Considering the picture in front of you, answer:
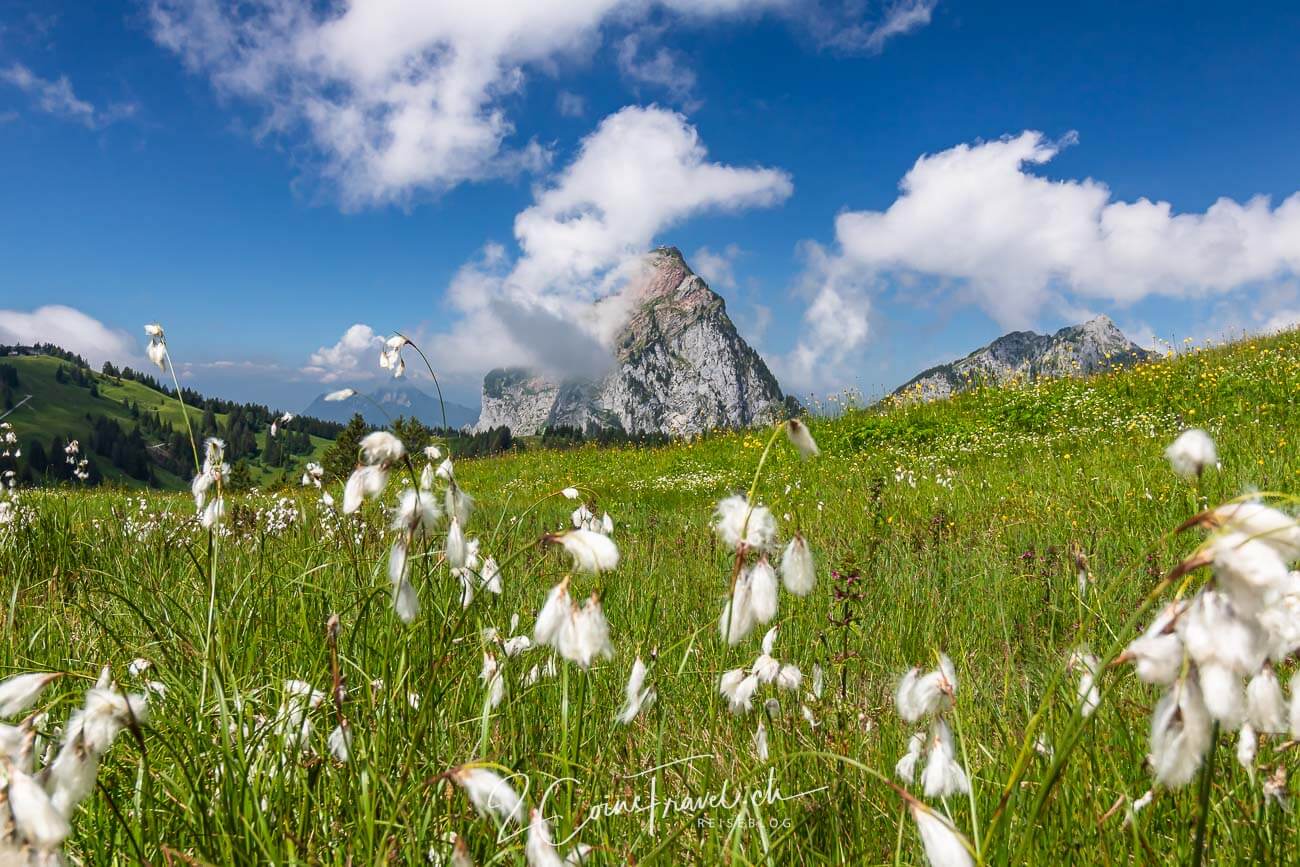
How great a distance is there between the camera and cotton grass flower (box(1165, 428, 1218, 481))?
1.36 meters

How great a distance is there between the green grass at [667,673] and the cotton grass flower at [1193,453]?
32cm

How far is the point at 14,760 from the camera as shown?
44.9 inches

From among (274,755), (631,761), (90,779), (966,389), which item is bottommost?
(631,761)

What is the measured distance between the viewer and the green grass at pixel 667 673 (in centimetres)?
186

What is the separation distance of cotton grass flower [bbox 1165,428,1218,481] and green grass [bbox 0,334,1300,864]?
321 millimetres

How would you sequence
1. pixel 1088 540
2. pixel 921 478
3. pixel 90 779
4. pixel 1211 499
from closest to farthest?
pixel 90 779 < pixel 1088 540 < pixel 1211 499 < pixel 921 478

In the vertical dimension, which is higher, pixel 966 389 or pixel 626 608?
pixel 966 389

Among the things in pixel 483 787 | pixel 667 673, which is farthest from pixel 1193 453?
pixel 667 673

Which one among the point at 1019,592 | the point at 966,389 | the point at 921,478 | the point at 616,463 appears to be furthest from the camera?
the point at 616,463

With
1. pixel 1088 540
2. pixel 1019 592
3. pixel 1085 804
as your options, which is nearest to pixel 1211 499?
pixel 1088 540

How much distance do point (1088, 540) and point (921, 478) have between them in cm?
504

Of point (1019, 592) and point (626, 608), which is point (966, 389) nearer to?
point (1019, 592)

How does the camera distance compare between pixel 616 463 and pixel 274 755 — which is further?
pixel 616 463

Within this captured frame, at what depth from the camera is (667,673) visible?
3592 millimetres
